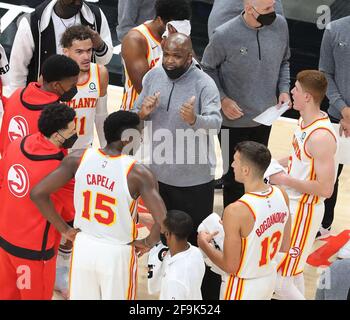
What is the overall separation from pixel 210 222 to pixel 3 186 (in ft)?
3.70

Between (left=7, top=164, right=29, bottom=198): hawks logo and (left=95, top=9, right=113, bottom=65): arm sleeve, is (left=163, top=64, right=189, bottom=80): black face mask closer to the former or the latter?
(left=7, top=164, right=29, bottom=198): hawks logo

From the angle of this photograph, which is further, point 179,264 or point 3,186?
point 3,186

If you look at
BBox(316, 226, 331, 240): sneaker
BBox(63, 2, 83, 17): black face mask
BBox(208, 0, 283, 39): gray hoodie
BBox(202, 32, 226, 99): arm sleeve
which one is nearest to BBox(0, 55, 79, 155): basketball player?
BBox(63, 2, 83, 17): black face mask

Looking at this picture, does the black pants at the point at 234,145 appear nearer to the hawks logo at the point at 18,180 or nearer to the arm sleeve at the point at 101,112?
the arm sleeve at the point at 101,112

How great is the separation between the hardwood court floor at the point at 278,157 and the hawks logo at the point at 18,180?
1.18 meters

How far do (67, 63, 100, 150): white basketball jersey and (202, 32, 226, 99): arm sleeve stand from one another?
0.85 meters

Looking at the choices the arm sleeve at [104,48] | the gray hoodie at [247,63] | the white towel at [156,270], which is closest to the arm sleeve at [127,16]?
the arm sleeve at [104,48]

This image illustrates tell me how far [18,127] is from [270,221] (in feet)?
5.40

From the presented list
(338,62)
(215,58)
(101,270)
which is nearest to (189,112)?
(101,270)

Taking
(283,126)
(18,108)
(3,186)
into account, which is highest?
(18,108)

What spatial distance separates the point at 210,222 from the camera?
405 cm

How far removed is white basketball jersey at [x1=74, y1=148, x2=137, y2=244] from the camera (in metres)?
3.71
